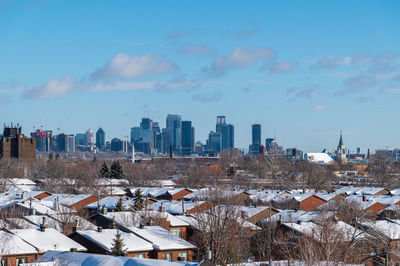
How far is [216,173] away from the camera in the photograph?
12425 cm

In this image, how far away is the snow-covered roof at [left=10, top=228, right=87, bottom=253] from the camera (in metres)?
32.3

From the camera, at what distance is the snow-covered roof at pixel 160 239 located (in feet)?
115

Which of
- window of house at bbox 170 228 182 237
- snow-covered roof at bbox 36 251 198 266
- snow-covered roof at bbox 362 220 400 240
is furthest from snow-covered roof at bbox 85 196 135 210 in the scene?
snow-covered roof at bbox 36 251 198 266

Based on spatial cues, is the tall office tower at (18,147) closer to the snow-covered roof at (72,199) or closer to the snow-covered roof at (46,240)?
the snow-covered roof at (72,199)

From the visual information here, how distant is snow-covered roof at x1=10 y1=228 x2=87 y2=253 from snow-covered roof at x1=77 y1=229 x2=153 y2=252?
108 cm

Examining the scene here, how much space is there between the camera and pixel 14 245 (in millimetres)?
31203

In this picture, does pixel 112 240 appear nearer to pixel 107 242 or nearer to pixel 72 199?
pixel 107 242

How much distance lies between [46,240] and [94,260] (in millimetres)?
9167

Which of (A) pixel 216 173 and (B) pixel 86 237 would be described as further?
(A) pixel 216 173

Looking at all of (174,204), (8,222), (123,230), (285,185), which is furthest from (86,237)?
(285,185)

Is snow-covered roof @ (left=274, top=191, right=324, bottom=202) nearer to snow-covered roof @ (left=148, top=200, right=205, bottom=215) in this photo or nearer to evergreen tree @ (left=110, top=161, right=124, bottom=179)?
snow-covered roof @ (left=148, top=200, right=205, bottom=215)

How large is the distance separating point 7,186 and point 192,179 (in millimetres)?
33910

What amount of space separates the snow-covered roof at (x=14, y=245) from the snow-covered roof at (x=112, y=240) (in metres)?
3.41

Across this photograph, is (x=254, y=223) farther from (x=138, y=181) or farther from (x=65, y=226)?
(x=138, y=181)
